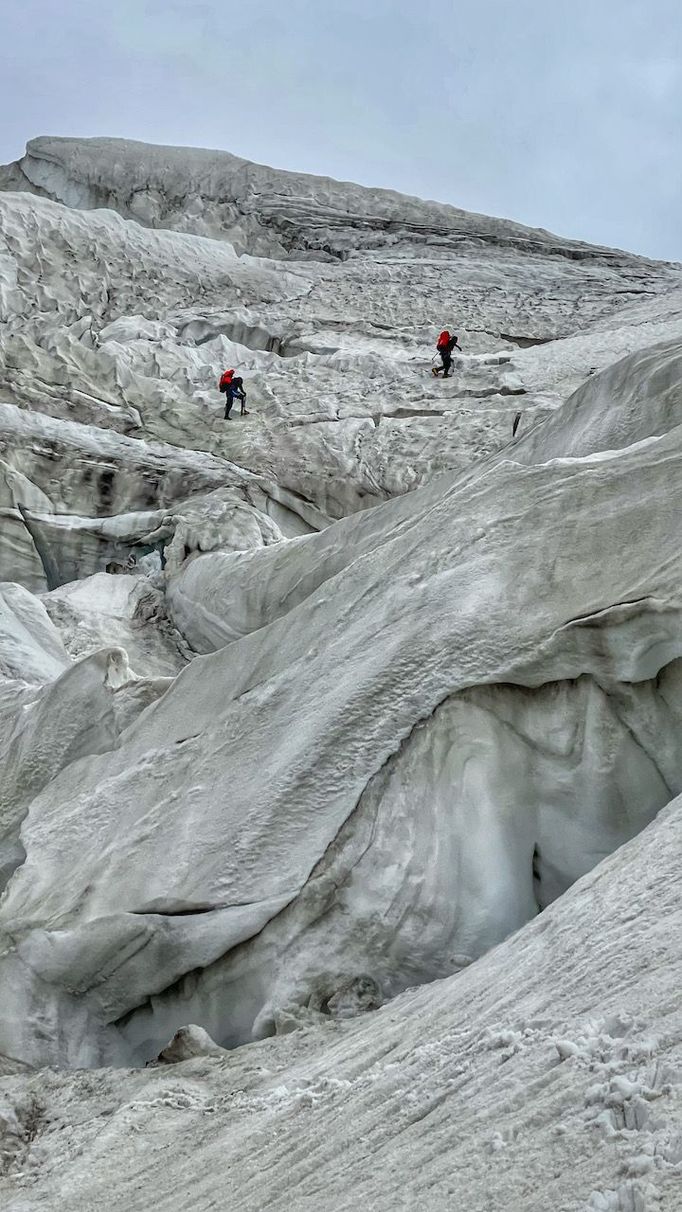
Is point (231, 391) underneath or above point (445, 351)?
underneath

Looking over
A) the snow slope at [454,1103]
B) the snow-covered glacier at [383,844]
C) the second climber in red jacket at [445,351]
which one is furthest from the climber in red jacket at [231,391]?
the snow slope at [454,1103]

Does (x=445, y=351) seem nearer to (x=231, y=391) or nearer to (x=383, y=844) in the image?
(x=231, y=391)

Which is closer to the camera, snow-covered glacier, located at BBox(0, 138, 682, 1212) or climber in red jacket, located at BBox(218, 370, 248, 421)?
snow-covered glacier, located at BBox(0, 138, 682, 1212)

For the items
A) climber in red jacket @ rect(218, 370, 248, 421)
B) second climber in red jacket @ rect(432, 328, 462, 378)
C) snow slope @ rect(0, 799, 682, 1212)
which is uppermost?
second climber in red jacket @ rect(432, 328, 462, 378)

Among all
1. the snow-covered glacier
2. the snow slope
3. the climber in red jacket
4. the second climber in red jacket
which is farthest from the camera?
the second climber in red jacket

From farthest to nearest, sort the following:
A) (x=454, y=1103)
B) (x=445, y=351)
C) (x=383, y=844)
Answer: (x=445, y=351) → (x=383, y=844) → (x=454, y=1103)

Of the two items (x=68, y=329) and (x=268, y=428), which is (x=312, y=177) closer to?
(x=68, y=329)

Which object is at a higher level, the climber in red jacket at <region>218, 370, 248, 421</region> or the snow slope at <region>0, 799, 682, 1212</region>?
the climber in red jacket at <region>218, 370, 248, 421</region>

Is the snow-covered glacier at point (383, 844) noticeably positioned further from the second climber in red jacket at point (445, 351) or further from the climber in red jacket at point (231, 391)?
the second climber in red jacket at point (445, 351)

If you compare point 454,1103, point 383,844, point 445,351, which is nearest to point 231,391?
point 445,351

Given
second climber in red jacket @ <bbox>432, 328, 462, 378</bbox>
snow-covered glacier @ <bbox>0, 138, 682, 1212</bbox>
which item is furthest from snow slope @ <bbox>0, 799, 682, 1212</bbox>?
second climber in red jacket @ <bbox>432, 328, 462, 378</bbox>

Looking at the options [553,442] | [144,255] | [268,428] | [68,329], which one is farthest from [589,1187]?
[144,255]

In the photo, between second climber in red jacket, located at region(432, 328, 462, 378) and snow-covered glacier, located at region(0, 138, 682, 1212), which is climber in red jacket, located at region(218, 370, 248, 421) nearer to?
second climber in red jacket, located at region(432, 328, 462, 378)
